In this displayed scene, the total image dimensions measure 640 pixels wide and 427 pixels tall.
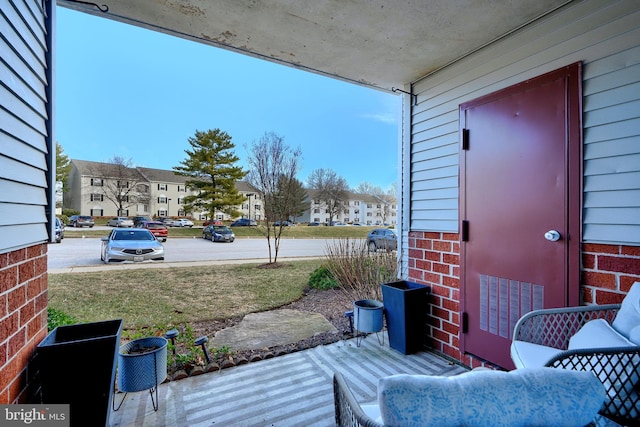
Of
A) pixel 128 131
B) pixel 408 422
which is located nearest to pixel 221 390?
pixel 408 422

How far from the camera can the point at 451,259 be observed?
2.57 m

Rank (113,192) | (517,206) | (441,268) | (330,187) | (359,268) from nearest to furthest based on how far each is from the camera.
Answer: (517,206) → (441,268) → (359,268) → (113,192) → (330,187)

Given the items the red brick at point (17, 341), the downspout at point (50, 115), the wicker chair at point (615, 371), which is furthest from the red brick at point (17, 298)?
the wicker chair at point (615, 371)

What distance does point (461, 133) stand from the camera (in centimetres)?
249

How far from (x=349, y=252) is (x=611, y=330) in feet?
13.0

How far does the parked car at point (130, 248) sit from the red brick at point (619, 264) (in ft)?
30.3

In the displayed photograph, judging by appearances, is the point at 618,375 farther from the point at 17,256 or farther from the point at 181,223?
the point at 181,223

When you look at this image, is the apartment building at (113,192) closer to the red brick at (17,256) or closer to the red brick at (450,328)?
the red brick at (450,328)

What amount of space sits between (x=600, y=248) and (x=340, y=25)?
7.11 ft

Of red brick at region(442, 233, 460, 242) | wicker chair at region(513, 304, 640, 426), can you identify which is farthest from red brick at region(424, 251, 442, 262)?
wicker chair at region(513, 304, 640, 426)

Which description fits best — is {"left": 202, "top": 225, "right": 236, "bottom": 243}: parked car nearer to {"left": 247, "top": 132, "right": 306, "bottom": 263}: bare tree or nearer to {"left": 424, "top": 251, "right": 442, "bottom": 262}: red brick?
{"left": 247, "top": 132, "right": 306, "bottom": 263}: bare tree

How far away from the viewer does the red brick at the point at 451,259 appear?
2514 mm

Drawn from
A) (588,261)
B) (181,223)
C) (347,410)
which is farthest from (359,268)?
(181,223)

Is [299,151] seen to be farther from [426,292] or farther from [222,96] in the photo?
[222,96]
